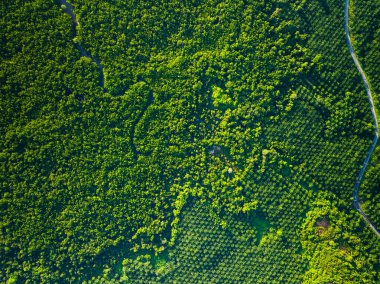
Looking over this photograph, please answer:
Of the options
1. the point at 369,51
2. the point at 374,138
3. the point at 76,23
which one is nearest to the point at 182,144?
the point at 76,23

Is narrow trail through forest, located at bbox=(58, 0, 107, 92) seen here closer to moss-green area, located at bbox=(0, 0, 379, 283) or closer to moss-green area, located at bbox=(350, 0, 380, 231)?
moss-green area, located at bbox=(0, 0, 379, 283)

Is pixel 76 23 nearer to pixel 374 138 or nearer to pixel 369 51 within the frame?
pixel 369 51

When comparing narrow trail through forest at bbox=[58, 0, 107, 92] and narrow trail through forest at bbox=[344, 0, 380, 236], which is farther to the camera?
narrow trail through forest at bbox=[58, 0, 107, 92]

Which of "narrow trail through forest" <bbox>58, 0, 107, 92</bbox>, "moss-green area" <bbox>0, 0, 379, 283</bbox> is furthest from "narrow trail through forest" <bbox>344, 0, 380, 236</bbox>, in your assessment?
"narrow trail through forest" <bbox>58, 0, 107, 92</bbox>

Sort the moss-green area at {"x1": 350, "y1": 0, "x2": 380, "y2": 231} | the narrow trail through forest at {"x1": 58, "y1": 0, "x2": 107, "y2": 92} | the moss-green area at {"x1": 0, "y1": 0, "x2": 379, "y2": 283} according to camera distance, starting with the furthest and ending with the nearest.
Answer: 1. the narrow trail through forest at {"x1": 58, "y1": 0, "x2": 107, "y2": 92}
2. the moss-green area at {"x1": 0, "y1": 0, "x2": 379, "y2": 283}
3. the moss-green area at {"x1": 350, "y1": 0, "x2": 380, "y2": 231}

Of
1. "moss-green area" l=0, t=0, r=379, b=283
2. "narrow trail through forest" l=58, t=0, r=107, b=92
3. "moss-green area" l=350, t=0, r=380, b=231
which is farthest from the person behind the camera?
"narrow trail through forest" l=58, t=0, r=107, b=92

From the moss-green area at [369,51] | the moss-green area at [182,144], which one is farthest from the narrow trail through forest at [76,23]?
the moss-green area at [369,51]

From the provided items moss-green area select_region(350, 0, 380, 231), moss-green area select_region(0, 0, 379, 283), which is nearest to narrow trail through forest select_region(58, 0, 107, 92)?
moss-green area select_region(0, 0, 379, 283)

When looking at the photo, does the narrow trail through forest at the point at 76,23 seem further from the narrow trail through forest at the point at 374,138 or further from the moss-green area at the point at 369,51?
the moss-green area at the point at 369,51

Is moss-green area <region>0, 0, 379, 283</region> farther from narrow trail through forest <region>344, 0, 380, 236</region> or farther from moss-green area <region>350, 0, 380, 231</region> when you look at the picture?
narrow trail through forest <region>344, 0, 380, 236</region>

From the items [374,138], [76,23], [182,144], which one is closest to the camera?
[374,138]
